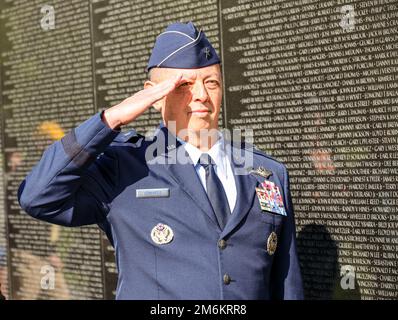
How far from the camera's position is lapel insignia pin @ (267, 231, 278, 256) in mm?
2654

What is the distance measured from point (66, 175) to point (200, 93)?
64cm

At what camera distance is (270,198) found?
8.96ft

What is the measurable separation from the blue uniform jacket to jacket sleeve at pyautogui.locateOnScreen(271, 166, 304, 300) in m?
0.01

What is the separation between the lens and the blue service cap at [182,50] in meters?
2.62

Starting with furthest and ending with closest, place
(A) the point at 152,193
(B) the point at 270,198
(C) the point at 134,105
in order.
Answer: (B) the point at 270,198 < (A) the point at 152,193 < (C) the point at 134,105

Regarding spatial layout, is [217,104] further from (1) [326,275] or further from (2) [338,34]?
(1) [326,275]

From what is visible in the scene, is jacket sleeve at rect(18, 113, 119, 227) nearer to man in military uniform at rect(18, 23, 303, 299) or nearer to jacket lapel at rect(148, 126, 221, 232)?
man in military uniform at rect(18, 23, 303, 299)

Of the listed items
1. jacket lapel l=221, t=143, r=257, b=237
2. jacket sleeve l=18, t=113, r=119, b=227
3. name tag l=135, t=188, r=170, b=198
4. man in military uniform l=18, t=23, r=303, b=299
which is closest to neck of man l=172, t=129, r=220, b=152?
man in military uniform l=18, t=23, r=303, b=299

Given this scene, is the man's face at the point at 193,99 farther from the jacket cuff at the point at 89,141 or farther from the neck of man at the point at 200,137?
the jacket cuff at the point at 89,141

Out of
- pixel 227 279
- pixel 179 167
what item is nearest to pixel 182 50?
pixel 179 167

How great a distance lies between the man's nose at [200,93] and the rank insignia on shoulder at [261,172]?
1.39 feet

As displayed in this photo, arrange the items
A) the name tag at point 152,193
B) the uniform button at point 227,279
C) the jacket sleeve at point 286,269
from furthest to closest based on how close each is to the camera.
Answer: the jacket sleeve at point 286,269
the name tag at point 152,193
the uniform button at point 227,279

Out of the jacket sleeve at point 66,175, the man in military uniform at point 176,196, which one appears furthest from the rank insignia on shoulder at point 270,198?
the jacket sleeve at point 66,175

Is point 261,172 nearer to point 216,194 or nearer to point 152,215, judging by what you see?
point 216,194
